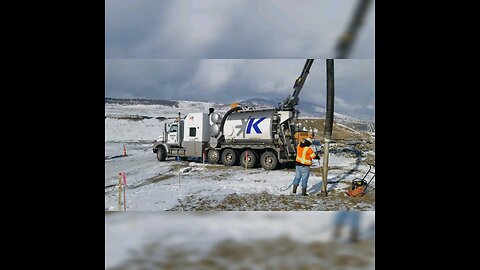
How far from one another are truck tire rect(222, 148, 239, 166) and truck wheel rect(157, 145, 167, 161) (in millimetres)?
1634

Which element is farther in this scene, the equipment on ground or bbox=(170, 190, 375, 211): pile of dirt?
the equipment on ground

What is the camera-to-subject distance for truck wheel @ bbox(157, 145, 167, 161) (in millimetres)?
7803

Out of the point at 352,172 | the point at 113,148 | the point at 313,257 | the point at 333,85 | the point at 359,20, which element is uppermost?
the point at 359,20

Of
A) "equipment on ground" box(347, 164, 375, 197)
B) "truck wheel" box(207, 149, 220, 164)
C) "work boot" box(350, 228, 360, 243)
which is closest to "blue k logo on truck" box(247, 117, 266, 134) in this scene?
"truck wheel" box(207, 149, 220, 164)

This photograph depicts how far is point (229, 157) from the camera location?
7.36 metres

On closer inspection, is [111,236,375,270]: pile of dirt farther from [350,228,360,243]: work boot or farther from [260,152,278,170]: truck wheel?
[260,152,278,170]: truck wheel

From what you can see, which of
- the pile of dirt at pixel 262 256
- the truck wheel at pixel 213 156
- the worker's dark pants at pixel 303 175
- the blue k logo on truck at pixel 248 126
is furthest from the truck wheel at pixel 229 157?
the pile of dirt at pixel 262 256

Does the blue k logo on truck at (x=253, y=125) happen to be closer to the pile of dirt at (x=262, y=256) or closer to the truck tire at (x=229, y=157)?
the truck tire at (x=229, y=157)

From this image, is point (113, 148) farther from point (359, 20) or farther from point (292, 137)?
point (359, 20)

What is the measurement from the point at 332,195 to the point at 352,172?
1292mm

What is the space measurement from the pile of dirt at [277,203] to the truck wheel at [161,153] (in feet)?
7.95

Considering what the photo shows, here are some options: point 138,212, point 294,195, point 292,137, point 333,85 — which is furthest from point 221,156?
point 333,85

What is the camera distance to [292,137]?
697 cm

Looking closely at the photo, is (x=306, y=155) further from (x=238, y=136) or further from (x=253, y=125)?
(x=238, y=136)
